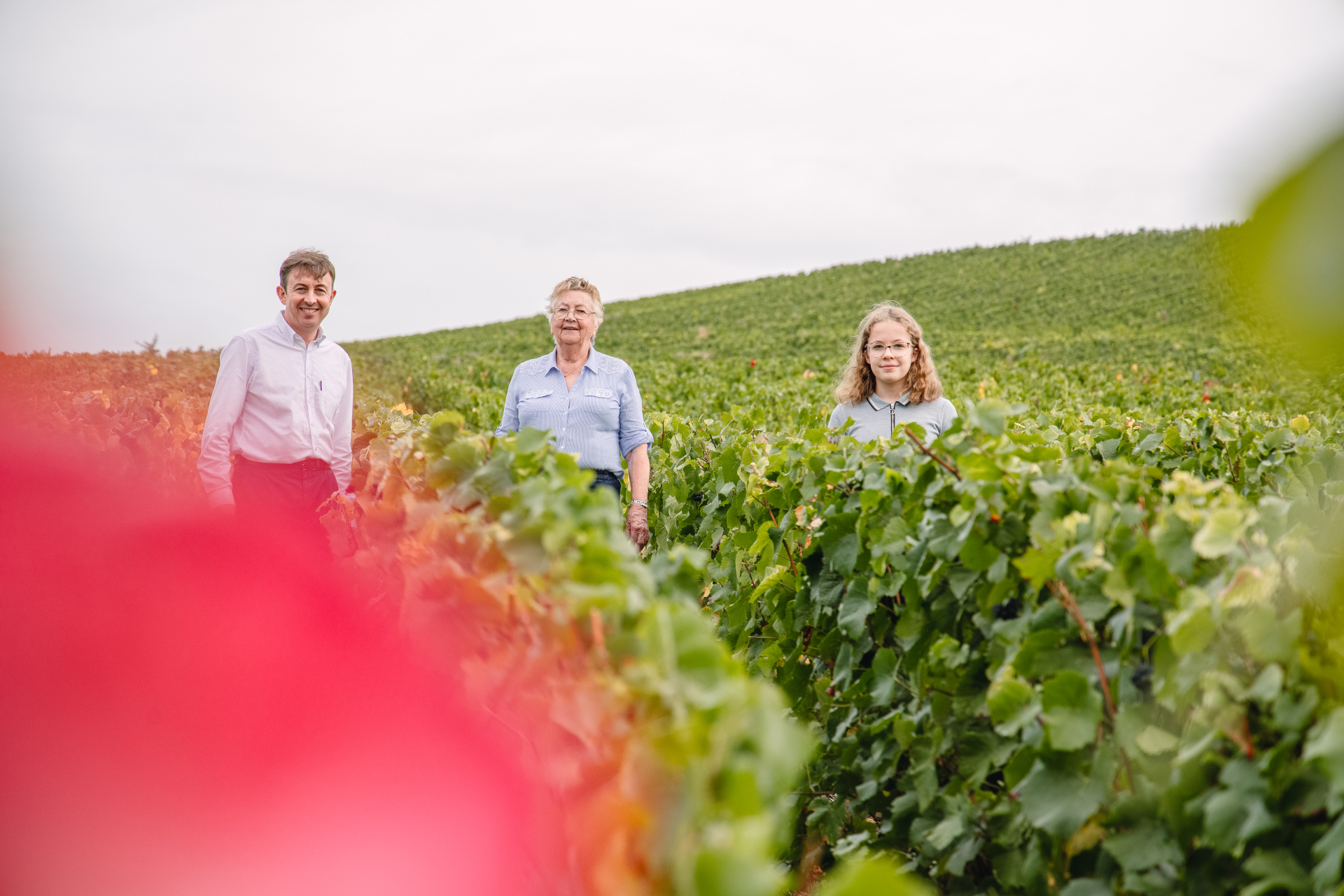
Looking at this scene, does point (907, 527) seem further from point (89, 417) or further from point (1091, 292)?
point (1091, 292)

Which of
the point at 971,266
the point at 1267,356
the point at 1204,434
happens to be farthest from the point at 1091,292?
the point at 1267,356

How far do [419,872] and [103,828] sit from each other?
1415 millimetres

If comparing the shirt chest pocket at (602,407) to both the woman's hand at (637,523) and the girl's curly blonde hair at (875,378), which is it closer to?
the woman's hand at (637,523)

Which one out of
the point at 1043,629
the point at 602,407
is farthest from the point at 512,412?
the point at 1043,629

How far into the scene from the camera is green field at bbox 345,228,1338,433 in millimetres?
13766

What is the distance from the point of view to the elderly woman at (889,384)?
15.9ft

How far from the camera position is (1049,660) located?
2.27 meters

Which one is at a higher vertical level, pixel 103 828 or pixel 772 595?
pixel 772 595

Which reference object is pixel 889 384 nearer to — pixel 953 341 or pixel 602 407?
pixel 602 407

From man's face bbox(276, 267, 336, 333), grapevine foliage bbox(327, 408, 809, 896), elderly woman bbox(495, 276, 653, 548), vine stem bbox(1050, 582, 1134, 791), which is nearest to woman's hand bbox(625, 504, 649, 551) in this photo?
elderly woman bbox(495, 276, 653, 548)

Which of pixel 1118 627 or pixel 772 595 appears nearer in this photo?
pixel 1118 627

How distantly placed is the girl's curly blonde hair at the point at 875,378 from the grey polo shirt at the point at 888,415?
4 cm

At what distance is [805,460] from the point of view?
368 cm

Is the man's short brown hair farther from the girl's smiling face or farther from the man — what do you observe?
the girl's smiling face
